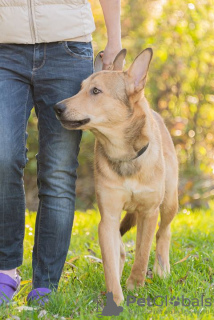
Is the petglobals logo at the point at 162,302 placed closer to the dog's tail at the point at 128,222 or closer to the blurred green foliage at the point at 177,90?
the dog's tail at the point at 128,222

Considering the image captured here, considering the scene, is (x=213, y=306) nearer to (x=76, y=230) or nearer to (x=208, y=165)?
(x=76, y=230)

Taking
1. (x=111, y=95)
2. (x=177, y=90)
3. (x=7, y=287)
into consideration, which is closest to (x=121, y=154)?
(x=111, y=95)

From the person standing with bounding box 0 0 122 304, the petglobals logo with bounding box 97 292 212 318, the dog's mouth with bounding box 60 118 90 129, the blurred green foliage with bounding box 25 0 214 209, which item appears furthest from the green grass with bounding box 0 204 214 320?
the blurred green foliage with bounding box 25 0 214 209

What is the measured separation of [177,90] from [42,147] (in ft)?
19.1

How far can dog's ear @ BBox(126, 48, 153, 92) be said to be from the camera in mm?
3520

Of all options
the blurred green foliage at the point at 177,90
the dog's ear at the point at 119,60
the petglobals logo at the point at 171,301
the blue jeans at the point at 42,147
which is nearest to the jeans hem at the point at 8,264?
the blue jeans at the point at 42,147

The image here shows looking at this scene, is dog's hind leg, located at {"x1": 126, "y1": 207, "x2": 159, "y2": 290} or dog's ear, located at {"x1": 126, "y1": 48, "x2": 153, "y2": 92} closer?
dog's ear, located at {"x1": 126, "y1": 48, "x2": 153, "y2": 92}

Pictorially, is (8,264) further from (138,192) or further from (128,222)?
(128,222)

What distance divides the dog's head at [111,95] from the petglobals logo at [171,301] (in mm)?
1077

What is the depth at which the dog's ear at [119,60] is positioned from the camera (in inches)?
142

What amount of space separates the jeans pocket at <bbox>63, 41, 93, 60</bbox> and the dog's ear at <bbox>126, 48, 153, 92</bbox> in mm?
310

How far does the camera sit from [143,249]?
3736 mm

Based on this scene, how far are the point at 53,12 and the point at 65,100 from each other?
0.51 metres

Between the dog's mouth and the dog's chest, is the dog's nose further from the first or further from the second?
the dog's chest
